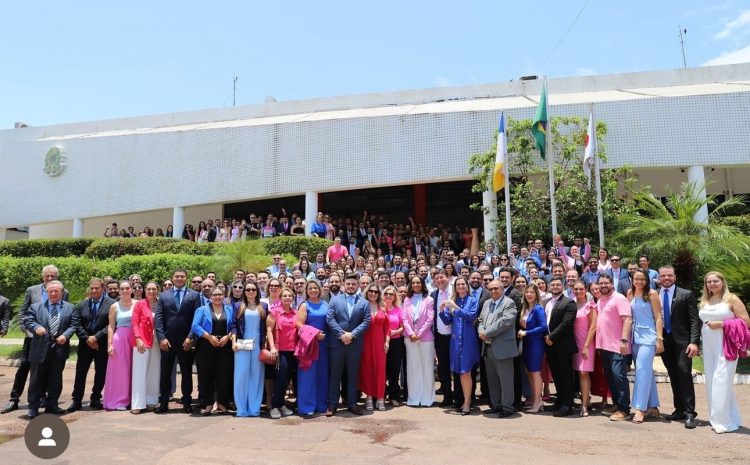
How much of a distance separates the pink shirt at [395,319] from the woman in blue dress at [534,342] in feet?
4.82

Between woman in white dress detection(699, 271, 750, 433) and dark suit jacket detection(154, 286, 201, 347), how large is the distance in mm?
5696

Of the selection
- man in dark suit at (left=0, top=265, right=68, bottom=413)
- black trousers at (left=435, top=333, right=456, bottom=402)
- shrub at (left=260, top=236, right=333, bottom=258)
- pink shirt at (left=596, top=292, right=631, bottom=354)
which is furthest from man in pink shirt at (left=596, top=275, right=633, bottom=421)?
shrub at (left=260, top=236, right=333, bottom=258)

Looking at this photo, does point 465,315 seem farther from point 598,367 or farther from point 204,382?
point 204,382

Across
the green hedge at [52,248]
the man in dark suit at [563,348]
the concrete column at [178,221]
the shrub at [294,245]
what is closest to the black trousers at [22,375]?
the man in dark suit at [563,348]

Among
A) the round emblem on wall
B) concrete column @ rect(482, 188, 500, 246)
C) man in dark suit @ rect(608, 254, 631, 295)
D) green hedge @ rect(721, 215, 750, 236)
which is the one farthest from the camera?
the round emblem on wall

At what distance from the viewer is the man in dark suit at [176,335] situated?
6328mm

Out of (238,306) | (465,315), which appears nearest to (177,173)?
(238,306)

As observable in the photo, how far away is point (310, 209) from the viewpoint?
17359 millimetres

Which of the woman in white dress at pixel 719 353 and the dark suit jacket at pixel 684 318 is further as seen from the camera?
the dark suit jacket at pixel 684 318

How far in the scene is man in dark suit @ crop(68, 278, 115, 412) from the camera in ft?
21.5

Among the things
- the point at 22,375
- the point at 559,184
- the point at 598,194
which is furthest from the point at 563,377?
the point at 559,184

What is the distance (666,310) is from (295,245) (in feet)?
32.4

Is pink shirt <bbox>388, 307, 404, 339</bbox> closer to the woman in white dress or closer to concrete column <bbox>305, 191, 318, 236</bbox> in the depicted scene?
the woman in white dress

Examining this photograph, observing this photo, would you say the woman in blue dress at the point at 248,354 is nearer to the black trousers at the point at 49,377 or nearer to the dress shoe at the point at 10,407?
the black trousers at the point at 49,377
